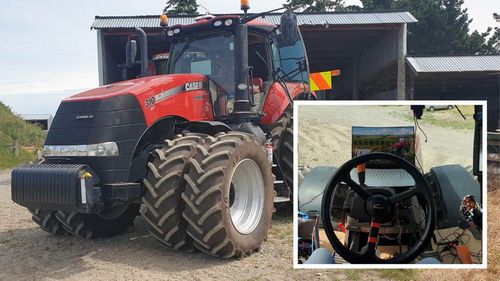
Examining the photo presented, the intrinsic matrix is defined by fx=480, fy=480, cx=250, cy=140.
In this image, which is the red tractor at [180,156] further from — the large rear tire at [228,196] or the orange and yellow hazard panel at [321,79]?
the orange and yellow hazard panel at [321,79]

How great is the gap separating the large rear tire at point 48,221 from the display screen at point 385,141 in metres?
4.26

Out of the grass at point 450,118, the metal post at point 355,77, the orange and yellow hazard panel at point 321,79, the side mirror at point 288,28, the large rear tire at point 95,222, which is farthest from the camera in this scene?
the metal post at point 355,77

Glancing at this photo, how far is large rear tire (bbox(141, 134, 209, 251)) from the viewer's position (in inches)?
176

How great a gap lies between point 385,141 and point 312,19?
1202 centimetres

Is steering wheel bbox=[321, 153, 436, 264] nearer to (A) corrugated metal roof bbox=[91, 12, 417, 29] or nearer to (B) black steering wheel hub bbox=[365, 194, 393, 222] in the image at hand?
(B) black steering wheel hub bbox=[365, 194, 393, 222]

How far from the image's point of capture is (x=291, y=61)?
6910 millimetres

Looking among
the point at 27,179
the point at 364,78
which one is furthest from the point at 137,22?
the point at 364,78

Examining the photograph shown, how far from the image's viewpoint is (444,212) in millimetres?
2420

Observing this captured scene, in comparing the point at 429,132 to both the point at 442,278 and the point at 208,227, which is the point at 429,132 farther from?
the point at 208,227

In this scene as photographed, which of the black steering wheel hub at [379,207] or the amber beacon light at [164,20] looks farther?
the amber beacon light at [164,20]

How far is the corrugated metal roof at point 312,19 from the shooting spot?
1342cm

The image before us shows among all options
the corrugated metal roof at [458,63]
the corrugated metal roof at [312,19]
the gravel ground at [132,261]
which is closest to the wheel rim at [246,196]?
the gravel ground at [132,261]

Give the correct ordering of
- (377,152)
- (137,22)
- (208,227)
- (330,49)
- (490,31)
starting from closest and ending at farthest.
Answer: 1. (377,152)
2. (208,227)
3. (137,22)
4. (330,49)
5. (490,31)

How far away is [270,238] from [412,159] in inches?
127
